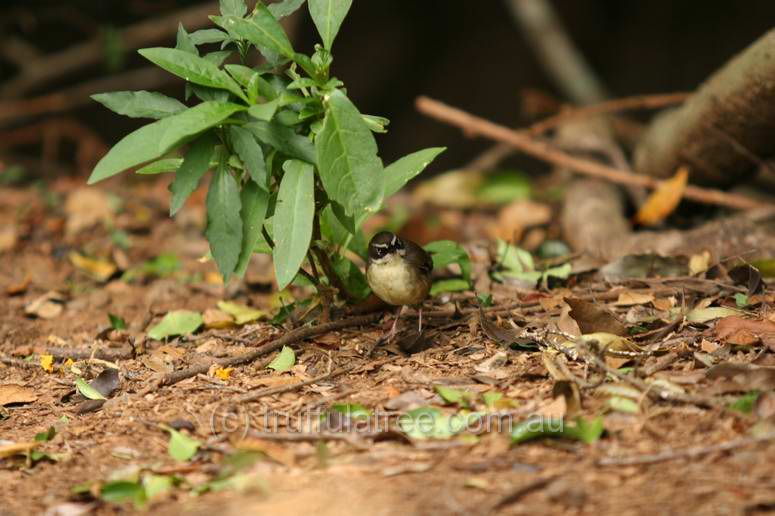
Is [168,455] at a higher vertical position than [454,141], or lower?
lower

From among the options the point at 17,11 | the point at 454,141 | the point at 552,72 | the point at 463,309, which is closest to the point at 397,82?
the point at 454,141

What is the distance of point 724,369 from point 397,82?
7.88m

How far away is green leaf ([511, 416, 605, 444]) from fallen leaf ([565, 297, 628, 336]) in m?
0.72

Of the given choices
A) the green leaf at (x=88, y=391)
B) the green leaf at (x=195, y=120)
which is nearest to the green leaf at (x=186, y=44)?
the green leaf at (x=195, y=120)

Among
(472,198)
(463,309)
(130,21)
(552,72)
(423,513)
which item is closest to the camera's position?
(423,513)

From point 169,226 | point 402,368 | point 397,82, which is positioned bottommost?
point 402,368

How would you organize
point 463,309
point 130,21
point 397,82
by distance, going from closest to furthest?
point 463,309, point 130,21, point 397,82

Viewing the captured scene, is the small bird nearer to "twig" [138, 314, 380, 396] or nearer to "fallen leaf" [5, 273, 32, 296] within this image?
"twig" [138, 314, 380, 396]

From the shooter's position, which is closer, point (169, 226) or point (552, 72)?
point (169, 226)

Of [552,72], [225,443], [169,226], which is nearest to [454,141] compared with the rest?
[552,72]

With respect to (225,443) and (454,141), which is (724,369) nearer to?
(225,443)

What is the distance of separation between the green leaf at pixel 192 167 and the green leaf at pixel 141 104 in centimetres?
16

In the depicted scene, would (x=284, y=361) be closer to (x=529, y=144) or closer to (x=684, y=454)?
(x=684, y=454)

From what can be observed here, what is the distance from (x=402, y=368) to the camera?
3381mm
